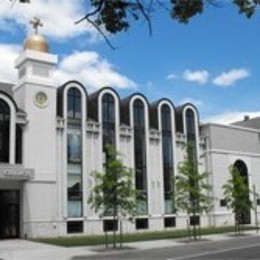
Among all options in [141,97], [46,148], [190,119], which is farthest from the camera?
[190,119]

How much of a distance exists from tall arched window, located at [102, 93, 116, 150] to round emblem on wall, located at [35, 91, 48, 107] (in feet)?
18.5

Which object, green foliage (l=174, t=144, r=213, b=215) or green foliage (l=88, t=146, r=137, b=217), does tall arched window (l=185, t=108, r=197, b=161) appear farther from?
green foliage (l=88, t=146, r=137, b=217)

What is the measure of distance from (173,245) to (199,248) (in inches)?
104

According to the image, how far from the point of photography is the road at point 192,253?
26.7 m

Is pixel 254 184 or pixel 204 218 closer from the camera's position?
pixel 204 218

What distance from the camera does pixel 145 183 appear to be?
50.0m

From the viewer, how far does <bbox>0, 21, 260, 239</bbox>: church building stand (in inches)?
1657

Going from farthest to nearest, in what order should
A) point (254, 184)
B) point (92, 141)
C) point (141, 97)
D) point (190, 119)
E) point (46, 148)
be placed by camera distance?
point (254, 184) < point (190, 119) < point (141, 97) < point (92, 141) < point (46, 148)

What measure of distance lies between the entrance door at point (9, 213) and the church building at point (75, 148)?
0.23ft

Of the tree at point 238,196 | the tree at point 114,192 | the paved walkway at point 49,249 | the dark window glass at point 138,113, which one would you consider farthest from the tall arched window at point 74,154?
the tree at point 238,196

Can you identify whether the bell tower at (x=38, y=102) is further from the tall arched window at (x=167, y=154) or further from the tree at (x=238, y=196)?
the tree at (x=238, y=196)

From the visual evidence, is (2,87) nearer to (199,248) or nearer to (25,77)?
(25,77)

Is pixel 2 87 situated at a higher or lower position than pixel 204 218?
higher

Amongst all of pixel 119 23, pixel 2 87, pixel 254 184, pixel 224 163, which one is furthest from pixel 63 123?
pixel 119 23
